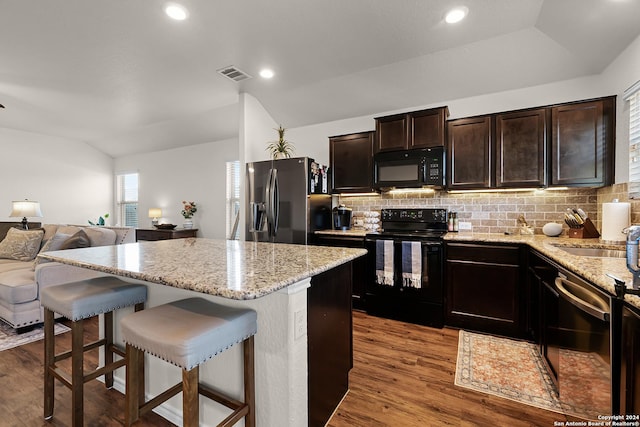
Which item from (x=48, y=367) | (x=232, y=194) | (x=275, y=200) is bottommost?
(x=48, y=367)

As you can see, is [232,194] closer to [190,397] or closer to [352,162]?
[352,162]

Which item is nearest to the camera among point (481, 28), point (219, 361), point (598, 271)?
point (598, 271)

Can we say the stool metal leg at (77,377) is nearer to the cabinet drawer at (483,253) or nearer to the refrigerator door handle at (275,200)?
the refrigerator door handle at (275,200)

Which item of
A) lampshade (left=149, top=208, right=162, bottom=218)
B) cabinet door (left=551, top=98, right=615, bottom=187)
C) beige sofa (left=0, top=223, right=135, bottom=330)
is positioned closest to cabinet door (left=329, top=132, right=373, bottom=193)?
cabinet door (left=551, top=98, right=615, bottom=187)

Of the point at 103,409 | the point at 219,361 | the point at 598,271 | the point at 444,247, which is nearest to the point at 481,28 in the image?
the point at 444,247

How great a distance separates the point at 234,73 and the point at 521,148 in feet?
10.7

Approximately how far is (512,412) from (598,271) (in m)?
0.99

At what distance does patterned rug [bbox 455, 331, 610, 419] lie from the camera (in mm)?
1209

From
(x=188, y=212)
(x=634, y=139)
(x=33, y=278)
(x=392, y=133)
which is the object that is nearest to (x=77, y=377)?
(x=33, y=278)

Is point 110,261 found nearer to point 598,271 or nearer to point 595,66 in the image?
point 598,271

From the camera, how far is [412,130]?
323 cm

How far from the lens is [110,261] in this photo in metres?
1.38

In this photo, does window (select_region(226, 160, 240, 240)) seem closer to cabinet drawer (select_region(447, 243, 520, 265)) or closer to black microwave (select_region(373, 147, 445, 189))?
black microwave (select_region(373, 147, 445, 189))

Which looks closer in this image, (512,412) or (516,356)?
(512,412)
